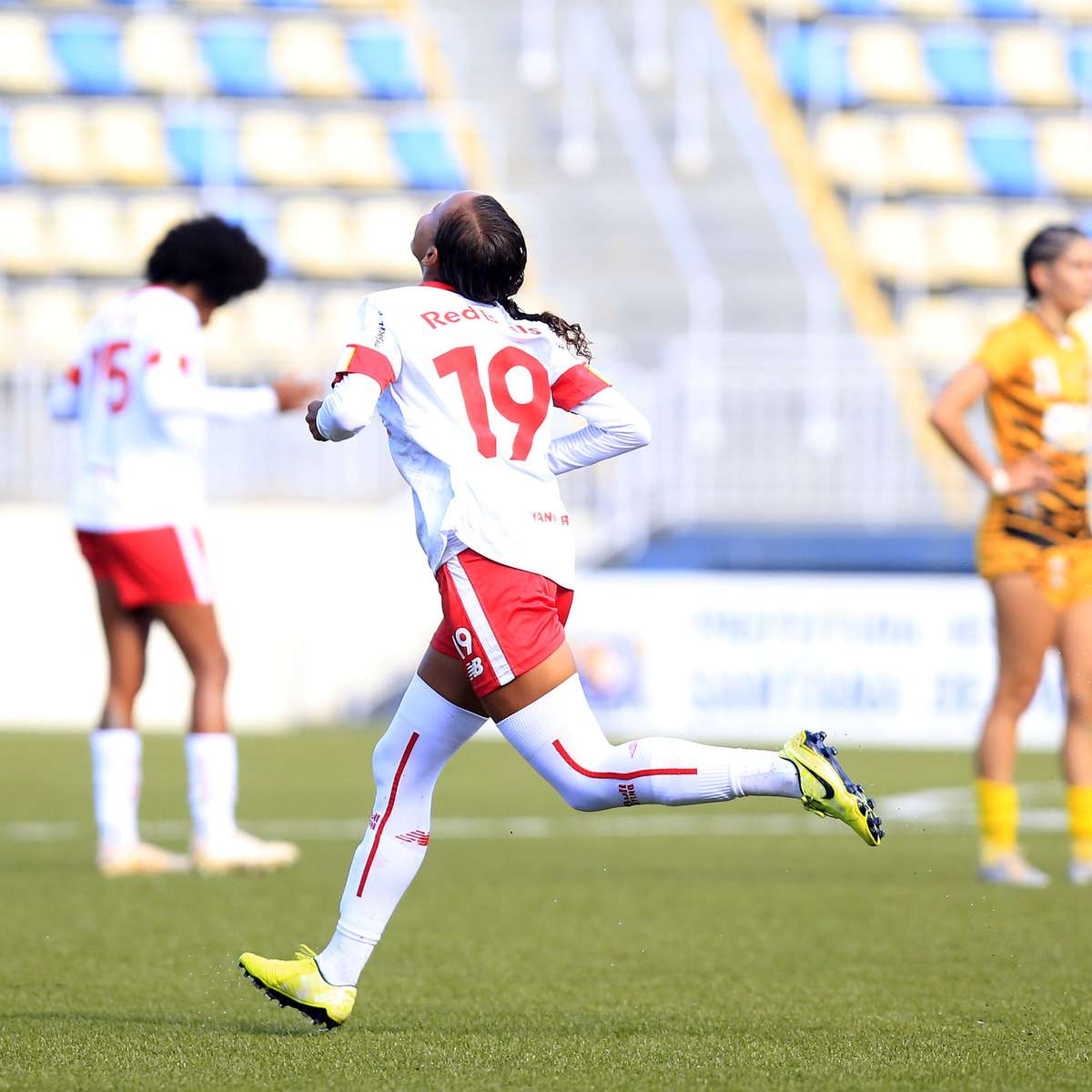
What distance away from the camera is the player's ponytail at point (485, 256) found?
12.7 ft

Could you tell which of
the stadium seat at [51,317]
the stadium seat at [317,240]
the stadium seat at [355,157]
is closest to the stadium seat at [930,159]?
the stadium seat at [355,157]

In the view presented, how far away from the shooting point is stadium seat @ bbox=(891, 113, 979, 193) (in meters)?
20.8

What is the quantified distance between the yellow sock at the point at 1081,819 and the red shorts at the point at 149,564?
283 centimetres

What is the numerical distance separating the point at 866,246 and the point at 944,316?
1.14m

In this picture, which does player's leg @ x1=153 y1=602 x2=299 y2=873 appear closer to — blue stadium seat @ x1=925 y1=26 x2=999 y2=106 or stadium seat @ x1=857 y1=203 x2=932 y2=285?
stadium seat @ x1=857 y1=203 x2=932 y2=285

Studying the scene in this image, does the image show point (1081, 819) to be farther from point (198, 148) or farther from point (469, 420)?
point (198, 148)

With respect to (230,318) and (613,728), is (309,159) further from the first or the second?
(613,728)

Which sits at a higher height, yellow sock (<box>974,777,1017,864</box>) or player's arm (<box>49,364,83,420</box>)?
player's arm (<box>49,364,83,420</box>)

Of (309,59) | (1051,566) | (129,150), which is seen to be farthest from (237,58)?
(1051,566)

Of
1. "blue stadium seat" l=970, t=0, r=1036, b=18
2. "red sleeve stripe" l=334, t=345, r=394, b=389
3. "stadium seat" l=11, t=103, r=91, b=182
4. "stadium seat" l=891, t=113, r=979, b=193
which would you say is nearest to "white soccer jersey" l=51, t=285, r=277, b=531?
"red sleeve stripe" l=334, t=345, r=394, b=389

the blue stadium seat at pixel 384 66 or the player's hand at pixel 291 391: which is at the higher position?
the blue stadium seat at pixel 384 66

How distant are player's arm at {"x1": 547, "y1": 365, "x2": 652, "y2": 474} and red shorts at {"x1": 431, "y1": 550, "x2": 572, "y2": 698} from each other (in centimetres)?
30

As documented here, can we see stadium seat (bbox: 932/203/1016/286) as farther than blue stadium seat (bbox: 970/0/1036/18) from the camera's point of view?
No

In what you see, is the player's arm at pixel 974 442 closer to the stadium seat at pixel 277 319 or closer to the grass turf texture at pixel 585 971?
the grass turf texture at pixel 585 971
